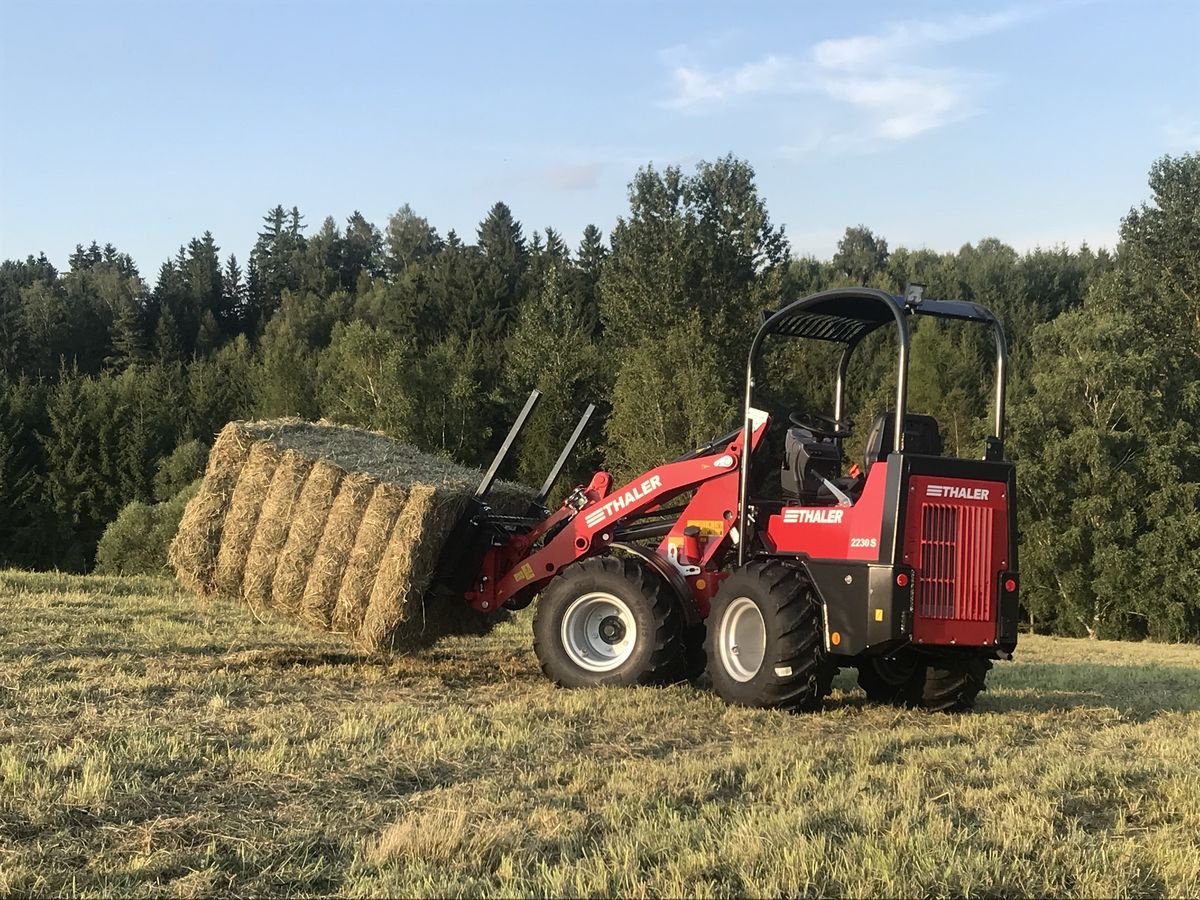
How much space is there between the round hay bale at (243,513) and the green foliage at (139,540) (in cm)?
2967

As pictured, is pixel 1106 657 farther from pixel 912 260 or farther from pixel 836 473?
pixel 912 260

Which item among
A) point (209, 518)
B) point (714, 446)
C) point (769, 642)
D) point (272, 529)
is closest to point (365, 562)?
point (272, 529)

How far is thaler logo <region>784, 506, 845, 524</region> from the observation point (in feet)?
26.0

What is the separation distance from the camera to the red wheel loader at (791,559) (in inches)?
296

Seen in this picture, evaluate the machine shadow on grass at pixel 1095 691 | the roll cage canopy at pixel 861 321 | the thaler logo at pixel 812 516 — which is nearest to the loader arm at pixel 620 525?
the thaler logo at pixel 812 516

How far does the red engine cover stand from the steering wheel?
1297 mm

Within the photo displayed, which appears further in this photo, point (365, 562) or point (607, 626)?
point (607, 626)

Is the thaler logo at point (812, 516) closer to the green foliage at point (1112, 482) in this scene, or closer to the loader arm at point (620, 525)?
the loader arm at point (620, 525)

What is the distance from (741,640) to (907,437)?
74.8 inches

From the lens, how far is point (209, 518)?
936 centimetres

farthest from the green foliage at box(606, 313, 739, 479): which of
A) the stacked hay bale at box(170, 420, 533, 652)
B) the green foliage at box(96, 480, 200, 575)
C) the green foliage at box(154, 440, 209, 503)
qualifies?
the stacked hay bale at box(170, 420, 533, 652)

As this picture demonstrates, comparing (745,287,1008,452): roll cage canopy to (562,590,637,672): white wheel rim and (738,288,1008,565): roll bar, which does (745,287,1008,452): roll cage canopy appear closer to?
(738,288,1008,565): roll bar

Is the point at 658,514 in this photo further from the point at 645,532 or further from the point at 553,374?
the point at 553,374

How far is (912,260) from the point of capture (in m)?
71.9
